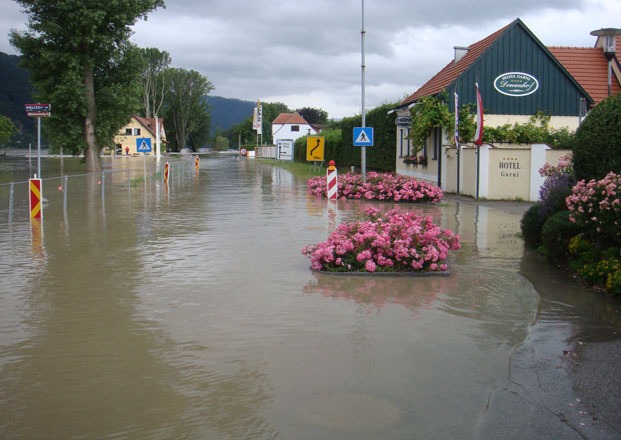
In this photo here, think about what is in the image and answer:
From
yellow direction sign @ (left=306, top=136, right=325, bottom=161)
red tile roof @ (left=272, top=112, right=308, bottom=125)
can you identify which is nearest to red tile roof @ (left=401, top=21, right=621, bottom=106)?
yellow direction sign @ (left=306, top=136, right=325, bottom=161)

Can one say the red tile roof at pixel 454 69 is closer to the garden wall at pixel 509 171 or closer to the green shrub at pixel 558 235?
the garden wall at pixel 509 171

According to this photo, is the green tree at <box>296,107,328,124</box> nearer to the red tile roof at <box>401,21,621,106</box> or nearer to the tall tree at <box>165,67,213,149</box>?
the tall tree at <box>165,67,213,149</box>

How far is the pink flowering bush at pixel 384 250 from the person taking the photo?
361 inches

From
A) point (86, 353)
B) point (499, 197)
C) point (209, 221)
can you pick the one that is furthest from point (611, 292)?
point (499, 197)

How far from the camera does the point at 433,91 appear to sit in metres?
29.5

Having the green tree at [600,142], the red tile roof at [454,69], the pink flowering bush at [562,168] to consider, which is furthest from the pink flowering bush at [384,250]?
the red tile roof at [454,69]

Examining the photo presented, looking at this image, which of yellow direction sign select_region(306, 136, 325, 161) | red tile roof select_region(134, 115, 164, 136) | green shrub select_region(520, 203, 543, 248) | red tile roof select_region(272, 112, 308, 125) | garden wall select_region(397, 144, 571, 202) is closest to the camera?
green shrub select_region(520, 203, 543, 248)

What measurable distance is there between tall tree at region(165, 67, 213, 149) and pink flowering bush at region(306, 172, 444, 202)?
11052 centimetres

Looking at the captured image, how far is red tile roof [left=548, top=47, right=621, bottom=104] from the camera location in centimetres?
3056

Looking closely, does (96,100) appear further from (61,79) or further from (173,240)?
(173,240)

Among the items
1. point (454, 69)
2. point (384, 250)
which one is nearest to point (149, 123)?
point (454, 69)

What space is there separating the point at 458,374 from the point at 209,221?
10891mm

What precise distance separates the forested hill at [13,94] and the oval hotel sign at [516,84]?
135666mm

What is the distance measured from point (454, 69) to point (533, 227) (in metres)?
20.3
